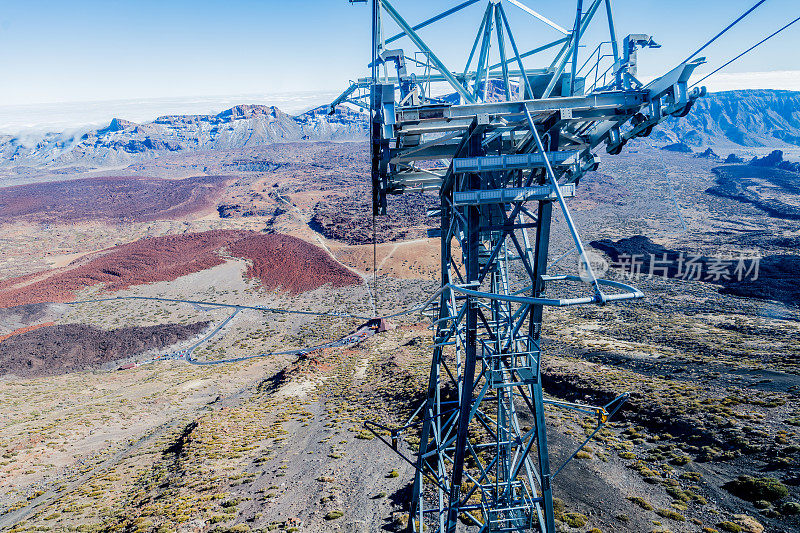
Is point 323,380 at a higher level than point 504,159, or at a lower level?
lower

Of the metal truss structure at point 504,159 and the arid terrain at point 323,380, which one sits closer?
the metal truss structure at point 504,159

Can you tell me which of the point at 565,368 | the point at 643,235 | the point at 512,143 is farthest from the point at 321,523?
the point at 643,235

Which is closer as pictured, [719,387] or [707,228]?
[719,387]

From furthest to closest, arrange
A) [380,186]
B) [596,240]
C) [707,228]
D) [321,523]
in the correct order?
1. [707,228]
2. [596,240]
3. [321,523]
4. [380,186]

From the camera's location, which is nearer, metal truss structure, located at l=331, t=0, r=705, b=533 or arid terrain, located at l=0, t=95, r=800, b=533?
metal truss structure, located at l=331, t=0, r=705, b=533

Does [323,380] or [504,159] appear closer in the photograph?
[504,159]

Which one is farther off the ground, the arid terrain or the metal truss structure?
the metal truss structure

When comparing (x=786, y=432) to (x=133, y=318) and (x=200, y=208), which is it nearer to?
(x=133, y=318)

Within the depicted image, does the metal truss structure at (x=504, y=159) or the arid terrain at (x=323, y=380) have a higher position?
the metal truss structure at (x=504, y=159)
